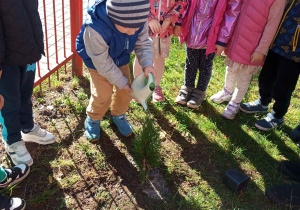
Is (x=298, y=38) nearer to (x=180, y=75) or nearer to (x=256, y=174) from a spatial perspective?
(x=256, y=174)

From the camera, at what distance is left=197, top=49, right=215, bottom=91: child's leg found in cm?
335

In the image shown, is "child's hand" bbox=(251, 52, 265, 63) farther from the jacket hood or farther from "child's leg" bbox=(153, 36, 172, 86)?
the jacket hood

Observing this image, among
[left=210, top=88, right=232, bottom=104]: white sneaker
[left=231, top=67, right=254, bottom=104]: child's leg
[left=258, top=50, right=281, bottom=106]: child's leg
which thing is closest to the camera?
[left=258, top=50, right=281, bottom=106]: child's leg

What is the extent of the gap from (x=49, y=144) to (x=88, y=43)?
3.80ft

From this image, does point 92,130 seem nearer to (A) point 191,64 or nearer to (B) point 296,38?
(A) point 191,64

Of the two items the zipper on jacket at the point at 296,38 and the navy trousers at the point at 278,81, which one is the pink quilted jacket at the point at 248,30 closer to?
the navy trousers at the point at 278,81

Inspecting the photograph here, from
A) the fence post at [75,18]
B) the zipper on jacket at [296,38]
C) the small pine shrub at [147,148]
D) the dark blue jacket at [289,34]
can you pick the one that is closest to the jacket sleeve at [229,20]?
the dark blue jacket at [289,34]

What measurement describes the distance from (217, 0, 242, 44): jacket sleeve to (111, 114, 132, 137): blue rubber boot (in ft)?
4.11

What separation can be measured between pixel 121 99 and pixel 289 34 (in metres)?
1.66

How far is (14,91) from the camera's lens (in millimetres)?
2324

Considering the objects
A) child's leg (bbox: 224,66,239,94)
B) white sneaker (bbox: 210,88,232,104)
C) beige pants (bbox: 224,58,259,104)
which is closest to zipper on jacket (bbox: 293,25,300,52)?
beige pants (bbox: 224,58,259,104)

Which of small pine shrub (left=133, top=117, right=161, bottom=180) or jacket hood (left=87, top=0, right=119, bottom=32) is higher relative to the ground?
jacket hood (left=87, top=0, right=119, bottom=32)

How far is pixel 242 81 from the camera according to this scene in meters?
3.35

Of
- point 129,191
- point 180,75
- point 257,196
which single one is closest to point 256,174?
point 257,196
